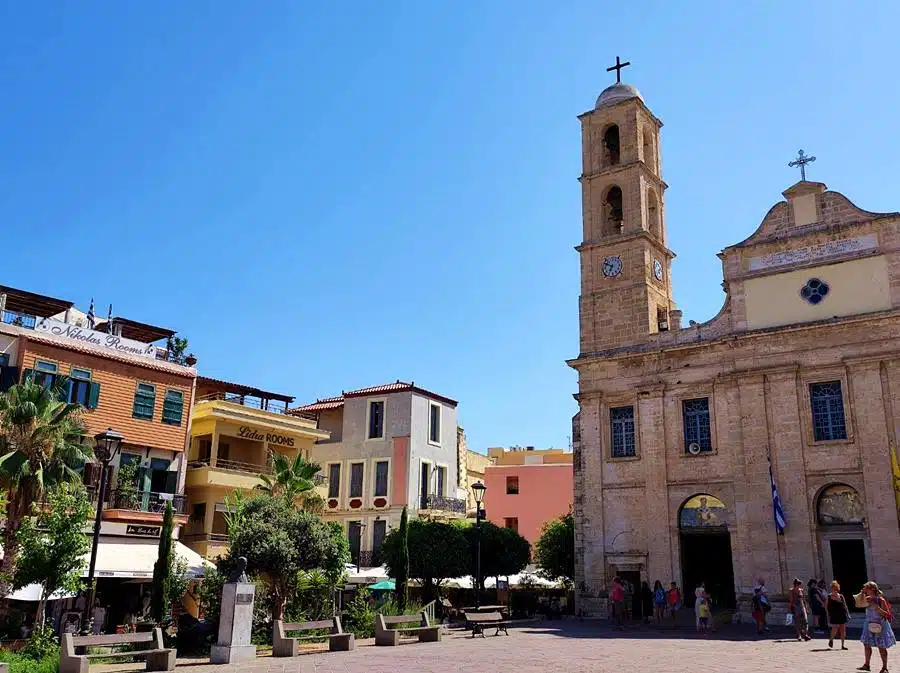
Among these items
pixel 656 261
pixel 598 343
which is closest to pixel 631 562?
pixel 598 343

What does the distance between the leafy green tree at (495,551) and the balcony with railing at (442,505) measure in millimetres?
5879

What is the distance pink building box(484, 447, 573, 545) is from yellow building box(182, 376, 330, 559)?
719 inches

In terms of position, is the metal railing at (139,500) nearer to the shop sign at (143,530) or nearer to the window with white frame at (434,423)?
the shop sign at (143,530)

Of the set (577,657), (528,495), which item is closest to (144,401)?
(577,657)

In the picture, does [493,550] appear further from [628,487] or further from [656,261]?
[656,261]

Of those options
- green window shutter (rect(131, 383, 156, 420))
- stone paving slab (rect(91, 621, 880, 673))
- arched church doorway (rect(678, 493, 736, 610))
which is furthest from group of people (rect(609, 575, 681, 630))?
green window shutter (rect(131, 383, 156, 420))

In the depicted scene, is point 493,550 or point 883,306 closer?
point 883,306

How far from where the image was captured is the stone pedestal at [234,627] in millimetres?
15992

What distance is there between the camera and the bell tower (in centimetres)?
3162

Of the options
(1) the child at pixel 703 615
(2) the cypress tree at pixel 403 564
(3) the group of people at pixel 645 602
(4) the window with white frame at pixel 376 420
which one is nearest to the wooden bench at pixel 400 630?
(3) the group of people at pixel 645 602

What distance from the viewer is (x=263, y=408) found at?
35.8 m

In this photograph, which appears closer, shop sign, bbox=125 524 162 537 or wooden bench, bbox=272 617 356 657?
wooden bench, bbox=272 617 356 657

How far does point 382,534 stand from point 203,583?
1715cm

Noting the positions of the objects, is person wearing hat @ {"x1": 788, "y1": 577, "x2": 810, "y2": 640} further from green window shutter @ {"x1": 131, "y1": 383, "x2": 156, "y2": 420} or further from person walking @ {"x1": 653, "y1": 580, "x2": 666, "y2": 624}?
green window shutter @ {"x1": 131, "y1": 383, "x2": 156, "y2": 420}
